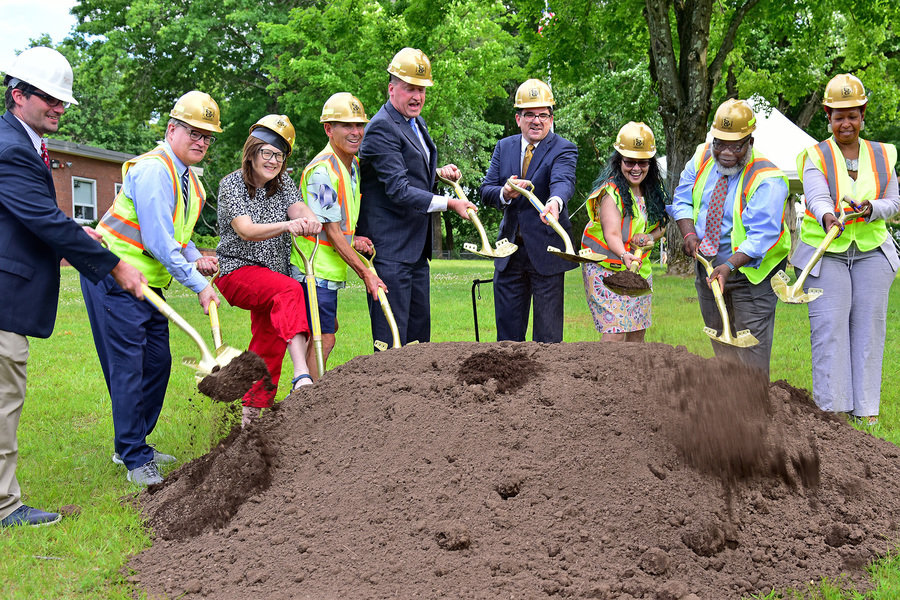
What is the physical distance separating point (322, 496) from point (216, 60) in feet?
79.3

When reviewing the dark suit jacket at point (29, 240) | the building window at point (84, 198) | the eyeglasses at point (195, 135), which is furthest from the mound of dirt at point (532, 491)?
the building window at point (84, 198)

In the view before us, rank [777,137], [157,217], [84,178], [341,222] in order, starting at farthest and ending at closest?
[84,178], [777,137], [341,222], [157,217]

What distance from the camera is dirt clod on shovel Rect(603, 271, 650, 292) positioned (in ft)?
16.1

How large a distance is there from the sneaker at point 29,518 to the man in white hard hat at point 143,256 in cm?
58

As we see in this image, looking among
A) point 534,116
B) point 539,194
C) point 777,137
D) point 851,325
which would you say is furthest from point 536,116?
point 777,137

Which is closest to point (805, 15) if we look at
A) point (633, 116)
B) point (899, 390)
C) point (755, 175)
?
point (633, 116)

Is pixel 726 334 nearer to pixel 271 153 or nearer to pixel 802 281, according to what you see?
pixel 802 281

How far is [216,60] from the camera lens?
25172 millimetres

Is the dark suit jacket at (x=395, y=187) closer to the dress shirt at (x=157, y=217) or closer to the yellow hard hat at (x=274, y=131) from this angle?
the yellow hard hat at (x=274, y=131)

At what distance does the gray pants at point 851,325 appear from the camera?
17.1 feet

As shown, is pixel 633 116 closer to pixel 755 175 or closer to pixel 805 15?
pixel 805 15

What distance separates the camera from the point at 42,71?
12.3ft

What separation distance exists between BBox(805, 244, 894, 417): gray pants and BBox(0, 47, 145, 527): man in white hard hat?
4.34 metres

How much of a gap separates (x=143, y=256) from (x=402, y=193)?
5.26 feet
